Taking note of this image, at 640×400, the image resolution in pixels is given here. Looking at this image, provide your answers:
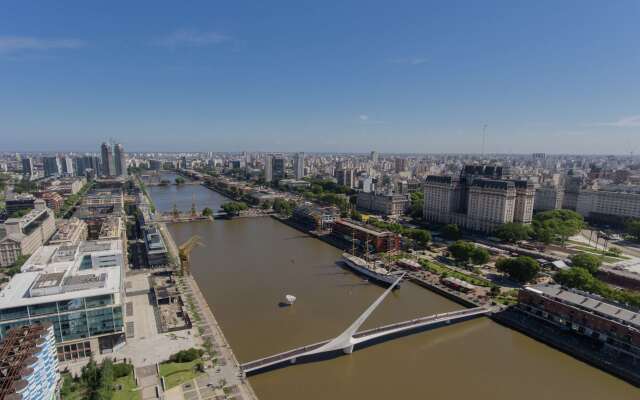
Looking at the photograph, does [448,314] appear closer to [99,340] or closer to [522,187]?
[99,340]

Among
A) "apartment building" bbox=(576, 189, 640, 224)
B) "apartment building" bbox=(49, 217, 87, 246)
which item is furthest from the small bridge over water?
Answer: "apartment building" bbox=(576, 189, 640, 224)

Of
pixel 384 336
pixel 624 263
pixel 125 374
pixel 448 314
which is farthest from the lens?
pixel 624 263

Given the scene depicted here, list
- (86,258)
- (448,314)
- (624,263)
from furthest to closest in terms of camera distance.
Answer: (624,263) → (86,258) → (448,314)

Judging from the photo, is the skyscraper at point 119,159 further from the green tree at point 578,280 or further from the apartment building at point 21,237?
the green tree at point 578,280

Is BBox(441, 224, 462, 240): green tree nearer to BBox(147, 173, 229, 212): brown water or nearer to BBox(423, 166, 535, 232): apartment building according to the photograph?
BBox(423, 166, 535, 232): apartment building

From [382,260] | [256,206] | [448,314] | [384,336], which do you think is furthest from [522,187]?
[256,206]

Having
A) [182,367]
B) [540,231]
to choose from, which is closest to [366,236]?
[540,231]

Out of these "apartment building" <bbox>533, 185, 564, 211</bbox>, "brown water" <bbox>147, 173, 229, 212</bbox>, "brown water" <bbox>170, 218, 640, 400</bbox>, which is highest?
"apartment building" <bbox>533, 185, 564, 211</bbox>
